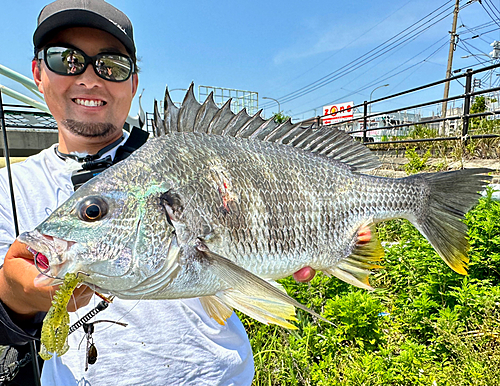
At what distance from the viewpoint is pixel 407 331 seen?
2.93 metres

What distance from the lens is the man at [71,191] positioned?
153 cm

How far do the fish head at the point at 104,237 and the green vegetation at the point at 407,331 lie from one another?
1707 millimetres

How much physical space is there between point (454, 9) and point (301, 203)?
94.1ft

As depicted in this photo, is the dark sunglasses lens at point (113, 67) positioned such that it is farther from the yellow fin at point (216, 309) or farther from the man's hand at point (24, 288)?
the yellow fin at point (216, 309)

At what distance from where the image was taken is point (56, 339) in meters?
0.96

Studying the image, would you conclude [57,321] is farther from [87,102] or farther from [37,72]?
[37,72]

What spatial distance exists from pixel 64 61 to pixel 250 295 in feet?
4.61

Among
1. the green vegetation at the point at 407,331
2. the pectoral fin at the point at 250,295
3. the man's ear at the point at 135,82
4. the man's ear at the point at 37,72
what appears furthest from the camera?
the green vegetation at the point at 407,331

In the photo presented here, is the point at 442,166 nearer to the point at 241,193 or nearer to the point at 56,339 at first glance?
the point at 241,193

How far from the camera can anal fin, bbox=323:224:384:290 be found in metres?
→ 1.58

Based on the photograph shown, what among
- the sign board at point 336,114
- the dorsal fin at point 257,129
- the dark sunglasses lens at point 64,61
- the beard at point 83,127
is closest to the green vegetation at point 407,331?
the dorsal fin at point 257,129

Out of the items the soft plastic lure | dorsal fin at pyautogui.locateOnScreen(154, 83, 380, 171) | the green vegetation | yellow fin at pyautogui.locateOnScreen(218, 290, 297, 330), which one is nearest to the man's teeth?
dorsal fin at pyautogui.locateOnScreen(154, 83, 380, 171)

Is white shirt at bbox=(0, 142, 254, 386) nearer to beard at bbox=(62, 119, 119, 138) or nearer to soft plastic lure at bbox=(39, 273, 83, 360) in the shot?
beard at bbox=(62, 119, 119, 138)

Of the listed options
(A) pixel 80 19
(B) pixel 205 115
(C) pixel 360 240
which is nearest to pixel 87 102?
(A) pixel 80 19
